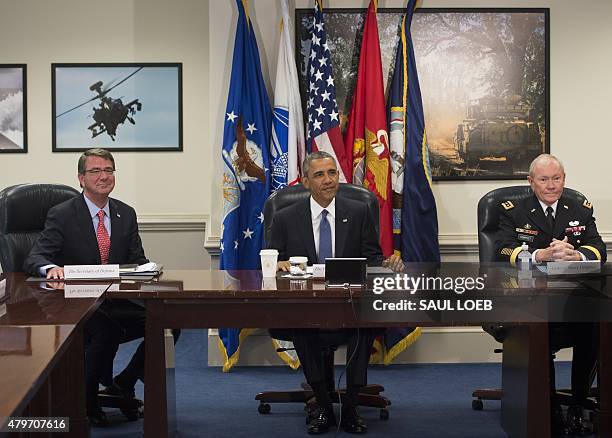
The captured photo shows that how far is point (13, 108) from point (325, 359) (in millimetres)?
3458

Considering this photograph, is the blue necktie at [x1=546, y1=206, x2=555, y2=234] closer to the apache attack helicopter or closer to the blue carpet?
the blue carpet

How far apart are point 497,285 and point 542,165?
1.04m

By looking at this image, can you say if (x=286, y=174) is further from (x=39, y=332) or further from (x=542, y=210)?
(x=39, y=332)

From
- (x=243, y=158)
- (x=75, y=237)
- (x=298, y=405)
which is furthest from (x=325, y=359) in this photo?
(x=243, y=158)

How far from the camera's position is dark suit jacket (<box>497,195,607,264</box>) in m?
4.36

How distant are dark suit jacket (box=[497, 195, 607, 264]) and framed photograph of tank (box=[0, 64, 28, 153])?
3.83 meters

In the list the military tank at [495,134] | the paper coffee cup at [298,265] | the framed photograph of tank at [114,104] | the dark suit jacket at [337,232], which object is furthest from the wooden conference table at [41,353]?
the military tank at [495,134]

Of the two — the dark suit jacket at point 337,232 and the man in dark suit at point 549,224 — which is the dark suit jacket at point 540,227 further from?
the dark suit jacket at point 337,232

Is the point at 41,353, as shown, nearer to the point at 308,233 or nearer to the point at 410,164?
the point at 308,233

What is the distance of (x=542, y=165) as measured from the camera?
431 centimetres

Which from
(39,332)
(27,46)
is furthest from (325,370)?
(27,46)

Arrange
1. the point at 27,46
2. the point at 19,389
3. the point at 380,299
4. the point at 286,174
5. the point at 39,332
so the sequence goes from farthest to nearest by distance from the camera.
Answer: the point at 27,46 → the point at 286,174 → the point at 380,299 → the point at 39,332 → the point at 19,389

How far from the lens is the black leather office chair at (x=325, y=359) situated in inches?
173

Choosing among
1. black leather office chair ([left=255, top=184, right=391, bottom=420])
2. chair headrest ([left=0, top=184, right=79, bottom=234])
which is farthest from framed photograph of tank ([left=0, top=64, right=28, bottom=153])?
black leather office chair ([left=255, top=184, right=391, bottom=420])
